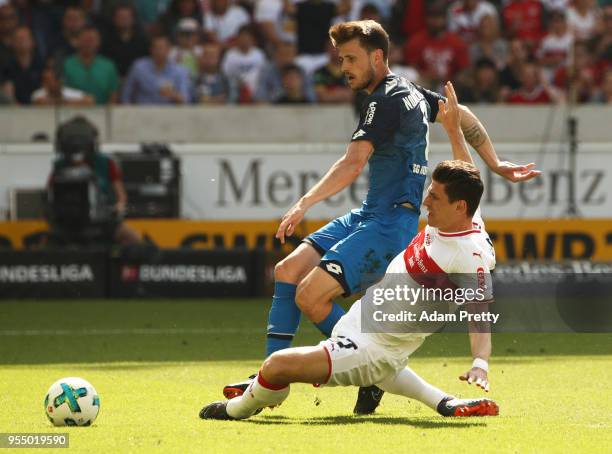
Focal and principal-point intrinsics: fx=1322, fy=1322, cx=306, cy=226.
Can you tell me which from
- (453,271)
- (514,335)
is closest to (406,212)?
(453,271)

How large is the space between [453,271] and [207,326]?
20.2 ft

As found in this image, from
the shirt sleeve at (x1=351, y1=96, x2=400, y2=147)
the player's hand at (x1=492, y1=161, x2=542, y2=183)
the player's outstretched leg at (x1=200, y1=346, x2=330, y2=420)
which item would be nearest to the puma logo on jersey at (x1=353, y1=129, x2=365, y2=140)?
the shirt sleeve at (x1=351, y1=96, x2=400, y2=147)

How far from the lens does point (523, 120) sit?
16906mm

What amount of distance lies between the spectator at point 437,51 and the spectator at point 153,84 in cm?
314

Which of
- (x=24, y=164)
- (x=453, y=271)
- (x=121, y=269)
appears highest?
(x=453, y=271)

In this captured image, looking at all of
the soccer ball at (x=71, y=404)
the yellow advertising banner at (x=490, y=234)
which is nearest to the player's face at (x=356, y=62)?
the soccer ball at (x=71, y=404)

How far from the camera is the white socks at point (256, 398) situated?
645cm

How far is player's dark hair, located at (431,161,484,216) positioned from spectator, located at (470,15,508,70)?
11.8m

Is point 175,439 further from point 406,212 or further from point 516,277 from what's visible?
point 516,277

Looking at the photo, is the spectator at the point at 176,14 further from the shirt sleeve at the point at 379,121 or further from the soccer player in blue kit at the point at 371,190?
the shirt sleeve at the point at 379,121

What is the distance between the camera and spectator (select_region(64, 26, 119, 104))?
1705 cm

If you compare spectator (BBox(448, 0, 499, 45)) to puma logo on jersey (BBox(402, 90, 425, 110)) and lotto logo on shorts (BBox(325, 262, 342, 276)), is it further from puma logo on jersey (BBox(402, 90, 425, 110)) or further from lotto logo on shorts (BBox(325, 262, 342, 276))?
lotto logo on shorts (BBox(325, 262, 342, 276))

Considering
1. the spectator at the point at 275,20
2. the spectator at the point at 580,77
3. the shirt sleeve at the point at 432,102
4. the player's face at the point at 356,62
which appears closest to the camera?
the player's face at the point at 356,62

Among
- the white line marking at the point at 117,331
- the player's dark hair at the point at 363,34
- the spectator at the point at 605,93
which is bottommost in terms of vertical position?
the white line marking at the point at 117,331
